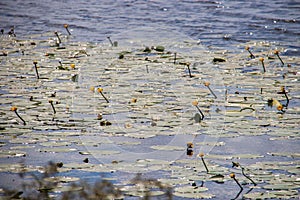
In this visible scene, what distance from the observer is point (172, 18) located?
13094 millimetres

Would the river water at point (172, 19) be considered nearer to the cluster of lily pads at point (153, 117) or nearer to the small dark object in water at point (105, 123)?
the cluster of lily pads at point (153, 117)

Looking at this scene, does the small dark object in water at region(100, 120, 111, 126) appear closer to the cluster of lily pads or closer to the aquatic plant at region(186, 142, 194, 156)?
the cluster of lily pads

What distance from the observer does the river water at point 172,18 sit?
37.0 feet

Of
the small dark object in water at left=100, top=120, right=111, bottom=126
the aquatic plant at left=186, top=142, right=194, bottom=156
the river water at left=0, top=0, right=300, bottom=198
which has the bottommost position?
A: the aquatic plant at left=186, top=142, right=194, bottom=156

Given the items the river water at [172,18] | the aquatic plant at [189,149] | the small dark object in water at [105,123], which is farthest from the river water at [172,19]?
the aquatic plant at [189,149]

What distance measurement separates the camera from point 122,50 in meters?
9.71

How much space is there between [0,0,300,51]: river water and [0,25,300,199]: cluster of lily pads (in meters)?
1.75

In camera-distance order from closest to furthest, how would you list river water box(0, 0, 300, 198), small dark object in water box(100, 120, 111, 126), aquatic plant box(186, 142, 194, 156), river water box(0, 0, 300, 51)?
aquatic plant box(186, 142, 194, 156) < small dark object in water box(100, 120, 111, 126) < river water box(0, 0, 300, 198) < river water box(0, 0, 300, 51)

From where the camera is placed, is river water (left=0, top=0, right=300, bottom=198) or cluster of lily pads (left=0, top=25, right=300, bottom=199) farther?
river water (left=0, top=0, right=300, bottom=198)

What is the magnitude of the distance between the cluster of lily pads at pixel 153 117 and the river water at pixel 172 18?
1745mm

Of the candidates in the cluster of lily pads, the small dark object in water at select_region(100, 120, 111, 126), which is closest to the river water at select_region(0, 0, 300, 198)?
the cluster of lily pads

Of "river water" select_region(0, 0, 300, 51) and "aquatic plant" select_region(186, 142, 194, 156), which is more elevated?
"river water" select_region(0, 0, 300, 51)

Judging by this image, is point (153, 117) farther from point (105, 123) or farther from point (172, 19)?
point (172, 19)

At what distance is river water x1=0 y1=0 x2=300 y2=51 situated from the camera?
37.0 ft
